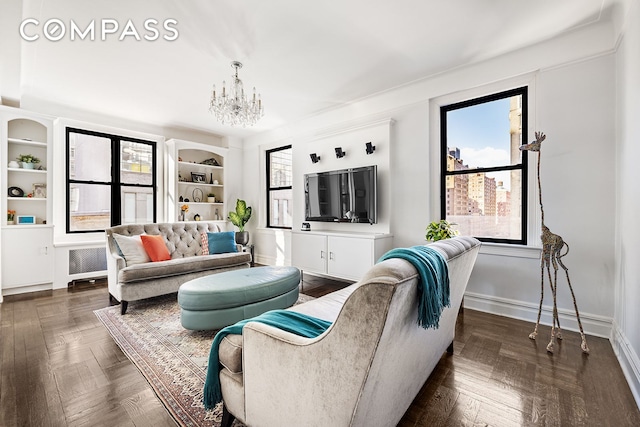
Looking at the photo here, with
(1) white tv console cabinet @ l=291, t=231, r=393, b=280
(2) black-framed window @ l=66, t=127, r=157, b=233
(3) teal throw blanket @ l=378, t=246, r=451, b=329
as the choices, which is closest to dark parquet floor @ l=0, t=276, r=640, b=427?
(3) teal throw blanket @ l=378, t=246, r=451, b=329

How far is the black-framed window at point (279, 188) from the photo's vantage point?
222 inches

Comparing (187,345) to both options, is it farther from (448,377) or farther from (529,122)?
(529,122)

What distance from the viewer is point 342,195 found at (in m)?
4.29

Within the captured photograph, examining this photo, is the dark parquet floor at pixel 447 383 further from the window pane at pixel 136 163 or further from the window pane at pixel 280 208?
the window pane at pixel 280 208

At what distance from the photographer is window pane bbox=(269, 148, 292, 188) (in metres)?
5.66

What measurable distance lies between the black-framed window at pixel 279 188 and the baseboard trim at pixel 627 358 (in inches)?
177

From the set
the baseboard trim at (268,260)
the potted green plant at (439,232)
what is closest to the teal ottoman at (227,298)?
the potted green plant at (439,232)

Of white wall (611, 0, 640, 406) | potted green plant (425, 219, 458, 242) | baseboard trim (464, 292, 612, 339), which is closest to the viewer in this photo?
white wall (611, 0, 640, 406)

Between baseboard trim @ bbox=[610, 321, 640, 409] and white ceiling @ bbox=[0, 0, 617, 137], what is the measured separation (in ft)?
8.49

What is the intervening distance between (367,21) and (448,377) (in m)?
2.84

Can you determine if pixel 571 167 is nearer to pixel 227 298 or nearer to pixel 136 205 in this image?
pixel 227 298

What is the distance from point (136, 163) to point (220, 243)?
2.62 m

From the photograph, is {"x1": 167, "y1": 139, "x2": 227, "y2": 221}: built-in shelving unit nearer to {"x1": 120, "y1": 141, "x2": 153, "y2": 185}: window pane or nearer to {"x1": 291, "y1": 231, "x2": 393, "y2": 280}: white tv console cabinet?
{"x1": 120, "y1": 141, "x2": 153, "y2": 185}: window pane

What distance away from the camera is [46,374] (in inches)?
76.0
